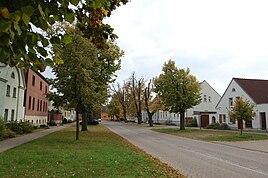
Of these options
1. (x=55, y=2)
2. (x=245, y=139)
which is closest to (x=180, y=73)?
(x=245, y=139)

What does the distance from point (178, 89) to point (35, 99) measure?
2104 cm

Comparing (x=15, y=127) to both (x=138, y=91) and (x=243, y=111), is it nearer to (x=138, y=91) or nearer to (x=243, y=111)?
(x=243, y=111)

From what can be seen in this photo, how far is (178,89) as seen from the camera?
34719 millimetres

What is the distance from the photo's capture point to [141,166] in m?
9.39

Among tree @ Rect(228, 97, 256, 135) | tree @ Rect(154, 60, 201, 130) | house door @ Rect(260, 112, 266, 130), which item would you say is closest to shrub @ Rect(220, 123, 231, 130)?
house door @ Rect(260, 112, 266, 130)

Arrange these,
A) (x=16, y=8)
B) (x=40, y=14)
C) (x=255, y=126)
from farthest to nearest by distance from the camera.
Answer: (x=255, y=126)
(x=40, y=14)
(x=16, y=8)

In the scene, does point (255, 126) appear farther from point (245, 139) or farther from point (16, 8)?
point (16, 8)

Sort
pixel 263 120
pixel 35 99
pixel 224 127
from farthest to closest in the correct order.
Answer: pixel 35 99 < pixel 224 127 < pixel 263 120

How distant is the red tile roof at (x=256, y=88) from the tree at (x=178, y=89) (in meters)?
7.72

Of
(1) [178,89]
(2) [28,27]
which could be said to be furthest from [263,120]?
(2) [28,27]

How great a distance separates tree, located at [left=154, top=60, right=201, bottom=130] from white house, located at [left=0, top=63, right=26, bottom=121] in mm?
17782

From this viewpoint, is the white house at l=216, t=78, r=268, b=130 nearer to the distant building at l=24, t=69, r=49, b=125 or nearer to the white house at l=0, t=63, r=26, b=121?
the white house at l=0, t=63, r=26, b=121

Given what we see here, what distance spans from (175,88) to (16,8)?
32.9m

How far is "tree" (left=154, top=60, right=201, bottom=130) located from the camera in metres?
34.2
